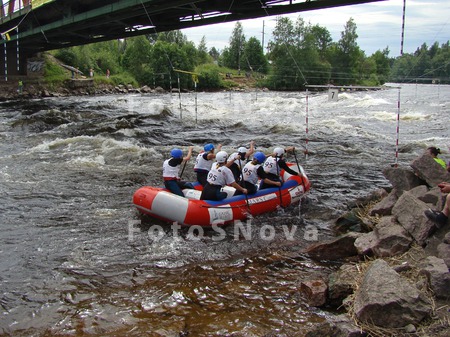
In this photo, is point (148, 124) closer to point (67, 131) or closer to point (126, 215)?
point (67, 131)

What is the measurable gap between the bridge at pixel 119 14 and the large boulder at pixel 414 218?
12.4 m

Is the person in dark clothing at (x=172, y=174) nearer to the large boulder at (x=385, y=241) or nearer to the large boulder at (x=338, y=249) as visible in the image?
the large boulder at (x=338, y=249)

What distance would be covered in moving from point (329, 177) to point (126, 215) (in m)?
6.63

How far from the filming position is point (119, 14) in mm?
22750

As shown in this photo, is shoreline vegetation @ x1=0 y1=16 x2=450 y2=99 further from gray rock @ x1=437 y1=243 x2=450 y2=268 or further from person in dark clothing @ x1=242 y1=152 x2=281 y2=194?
gray rock @ x1=437 y1=243 x2=450 y2=268

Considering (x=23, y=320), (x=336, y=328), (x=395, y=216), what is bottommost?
(x=23, y=320)

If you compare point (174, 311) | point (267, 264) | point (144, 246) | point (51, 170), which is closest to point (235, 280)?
point (267, 264)

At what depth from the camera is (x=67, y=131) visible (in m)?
21.1

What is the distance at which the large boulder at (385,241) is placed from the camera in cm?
598

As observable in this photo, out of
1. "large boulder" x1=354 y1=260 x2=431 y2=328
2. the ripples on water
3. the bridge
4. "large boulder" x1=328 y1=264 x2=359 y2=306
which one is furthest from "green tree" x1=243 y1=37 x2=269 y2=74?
"large boulder" x1=354 y1=260 x2=431 y2=328

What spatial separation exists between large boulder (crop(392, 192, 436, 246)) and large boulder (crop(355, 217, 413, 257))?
0.10 m

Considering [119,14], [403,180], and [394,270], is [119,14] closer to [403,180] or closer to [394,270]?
[403,180]

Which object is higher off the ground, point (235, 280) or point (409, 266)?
point (409, 266)

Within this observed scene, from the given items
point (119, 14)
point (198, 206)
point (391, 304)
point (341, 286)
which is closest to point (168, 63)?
point (119, 14)
